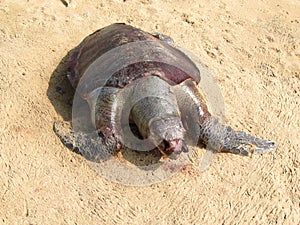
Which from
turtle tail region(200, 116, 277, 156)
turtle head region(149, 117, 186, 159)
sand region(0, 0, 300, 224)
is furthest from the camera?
turtle tail region(200, 116, 277, 156)

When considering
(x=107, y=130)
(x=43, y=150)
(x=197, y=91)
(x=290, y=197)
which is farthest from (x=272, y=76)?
(x=43, y=150)

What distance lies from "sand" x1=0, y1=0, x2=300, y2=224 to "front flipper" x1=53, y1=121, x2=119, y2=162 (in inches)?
2.7

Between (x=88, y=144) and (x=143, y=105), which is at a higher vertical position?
(x=143, y=105)

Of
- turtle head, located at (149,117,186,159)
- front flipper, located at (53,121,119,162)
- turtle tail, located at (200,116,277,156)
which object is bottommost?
front flipper, located at (53,121,119,162)

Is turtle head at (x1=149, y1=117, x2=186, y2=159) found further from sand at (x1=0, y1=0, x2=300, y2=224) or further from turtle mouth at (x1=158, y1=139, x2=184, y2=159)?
sand at (x1=0, y1=0, x2=300, y2=224)

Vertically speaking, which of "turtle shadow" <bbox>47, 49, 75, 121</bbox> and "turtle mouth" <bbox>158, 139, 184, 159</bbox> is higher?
"turtle mouth" <bbox>158, 139, 184, 159</bbox>

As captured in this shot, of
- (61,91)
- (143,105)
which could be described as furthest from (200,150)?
(61,91)

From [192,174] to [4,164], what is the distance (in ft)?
5.54

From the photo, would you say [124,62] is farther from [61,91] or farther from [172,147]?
[172,147]

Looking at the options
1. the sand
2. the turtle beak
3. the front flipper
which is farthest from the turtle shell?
the turtle beak

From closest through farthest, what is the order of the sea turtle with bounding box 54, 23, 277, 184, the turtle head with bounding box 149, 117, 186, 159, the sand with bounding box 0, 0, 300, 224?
the sand with bounding box 0, 0, 300, 224
the turtle head with bounding box 149, 117, 186, 159
the sea turtle with bounding box 54, 23, 277, 184

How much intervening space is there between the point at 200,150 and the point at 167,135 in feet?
1.91

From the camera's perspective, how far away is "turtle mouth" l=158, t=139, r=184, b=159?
3.88 meters

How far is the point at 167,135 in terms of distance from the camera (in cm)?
388
